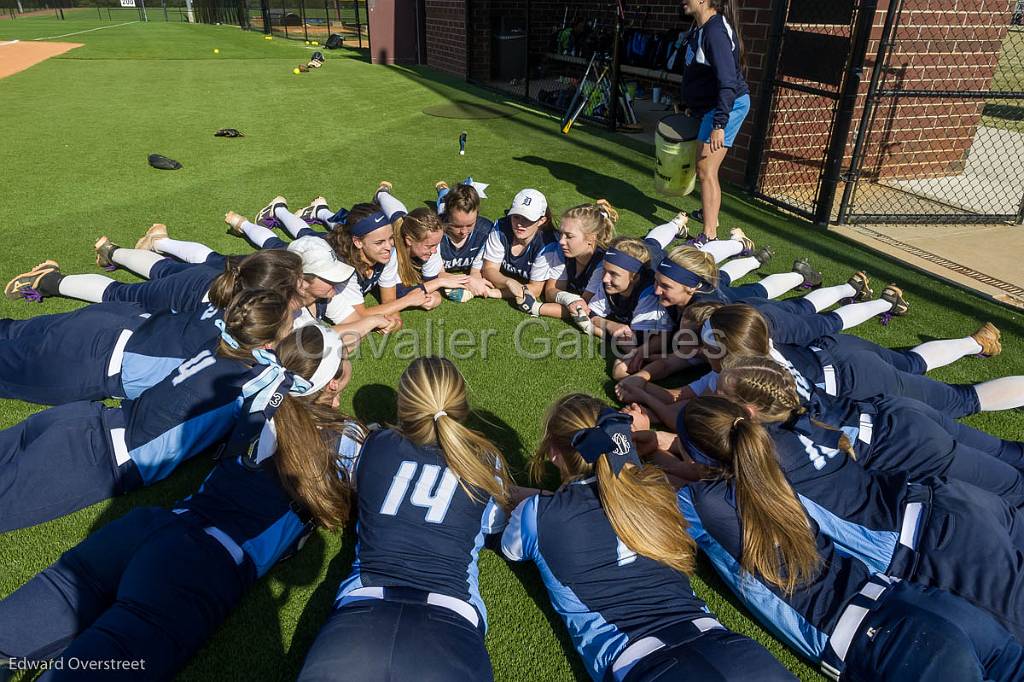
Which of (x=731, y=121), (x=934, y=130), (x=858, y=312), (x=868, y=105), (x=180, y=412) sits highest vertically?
(x=868, y=105)

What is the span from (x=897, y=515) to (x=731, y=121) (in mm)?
4130

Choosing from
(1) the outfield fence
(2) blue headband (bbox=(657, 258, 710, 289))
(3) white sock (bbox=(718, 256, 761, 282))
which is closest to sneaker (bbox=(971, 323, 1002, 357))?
(3) white sock (bbox=(718, 256, 761, 282))

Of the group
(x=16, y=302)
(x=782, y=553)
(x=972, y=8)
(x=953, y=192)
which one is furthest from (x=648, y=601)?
(x=972, y=8)

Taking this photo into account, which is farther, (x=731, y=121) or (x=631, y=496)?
(x=731, y=121)

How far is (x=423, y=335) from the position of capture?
14.2 ft

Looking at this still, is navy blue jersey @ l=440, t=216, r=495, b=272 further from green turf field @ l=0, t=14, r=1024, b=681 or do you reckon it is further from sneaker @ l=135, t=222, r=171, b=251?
sneaker @ l=135, t=222, r=171, b=251

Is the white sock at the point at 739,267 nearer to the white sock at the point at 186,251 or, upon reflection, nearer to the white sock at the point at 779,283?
the white sock at the point at 779,283

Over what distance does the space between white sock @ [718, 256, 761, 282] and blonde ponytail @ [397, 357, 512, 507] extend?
311cm

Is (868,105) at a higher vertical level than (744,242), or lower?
higher

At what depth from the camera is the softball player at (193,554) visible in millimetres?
2043

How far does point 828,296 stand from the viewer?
4.40 meters

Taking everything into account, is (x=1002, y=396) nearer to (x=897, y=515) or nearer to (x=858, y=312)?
(x=858, y=312)

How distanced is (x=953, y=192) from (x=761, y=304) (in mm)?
5079

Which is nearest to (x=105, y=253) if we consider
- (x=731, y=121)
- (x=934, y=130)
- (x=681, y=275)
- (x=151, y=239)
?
(x=151, y=239)
